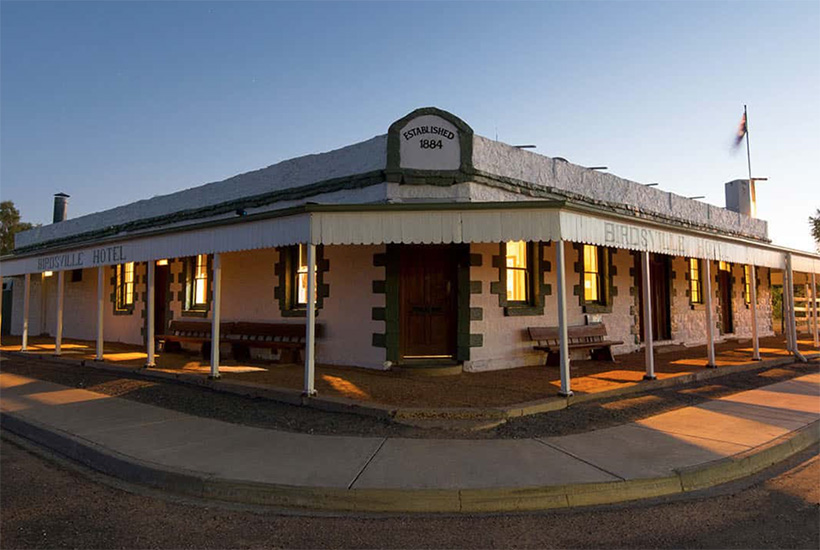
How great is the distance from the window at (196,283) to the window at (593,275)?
34.2 feet

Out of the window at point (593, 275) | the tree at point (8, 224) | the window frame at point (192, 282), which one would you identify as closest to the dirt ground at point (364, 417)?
the window at point (593, 275)

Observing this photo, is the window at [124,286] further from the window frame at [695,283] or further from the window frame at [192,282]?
the window frame at [695,283]

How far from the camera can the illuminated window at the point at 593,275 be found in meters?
13.2

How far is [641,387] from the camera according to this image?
9.03m

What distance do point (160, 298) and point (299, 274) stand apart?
292 inches

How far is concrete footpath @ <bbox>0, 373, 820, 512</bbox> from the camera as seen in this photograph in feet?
15.1

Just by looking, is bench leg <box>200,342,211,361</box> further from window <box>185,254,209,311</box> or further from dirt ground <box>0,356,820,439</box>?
dirt ground <box>0,356,820,439</box>

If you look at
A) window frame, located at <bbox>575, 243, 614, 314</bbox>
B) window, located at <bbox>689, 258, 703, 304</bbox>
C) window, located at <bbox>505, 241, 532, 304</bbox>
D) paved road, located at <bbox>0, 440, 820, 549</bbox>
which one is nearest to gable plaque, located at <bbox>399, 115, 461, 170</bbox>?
window, located at <bbox>505, 241, 532, 304</bbox>

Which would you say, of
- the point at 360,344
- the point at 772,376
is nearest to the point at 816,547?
the point at 360,344

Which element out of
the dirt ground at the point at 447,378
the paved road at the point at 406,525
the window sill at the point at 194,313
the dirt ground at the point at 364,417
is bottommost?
the paved road at the point at 406,525

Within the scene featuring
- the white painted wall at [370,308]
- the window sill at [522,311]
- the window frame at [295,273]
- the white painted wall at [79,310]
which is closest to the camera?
the white painted wall at [370,308]

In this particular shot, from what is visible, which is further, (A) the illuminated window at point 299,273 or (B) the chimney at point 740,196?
(B) the chimney at point 740,196

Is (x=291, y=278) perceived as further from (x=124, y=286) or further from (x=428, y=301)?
(x=124, y=286)

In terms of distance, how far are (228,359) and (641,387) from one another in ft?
30.9
